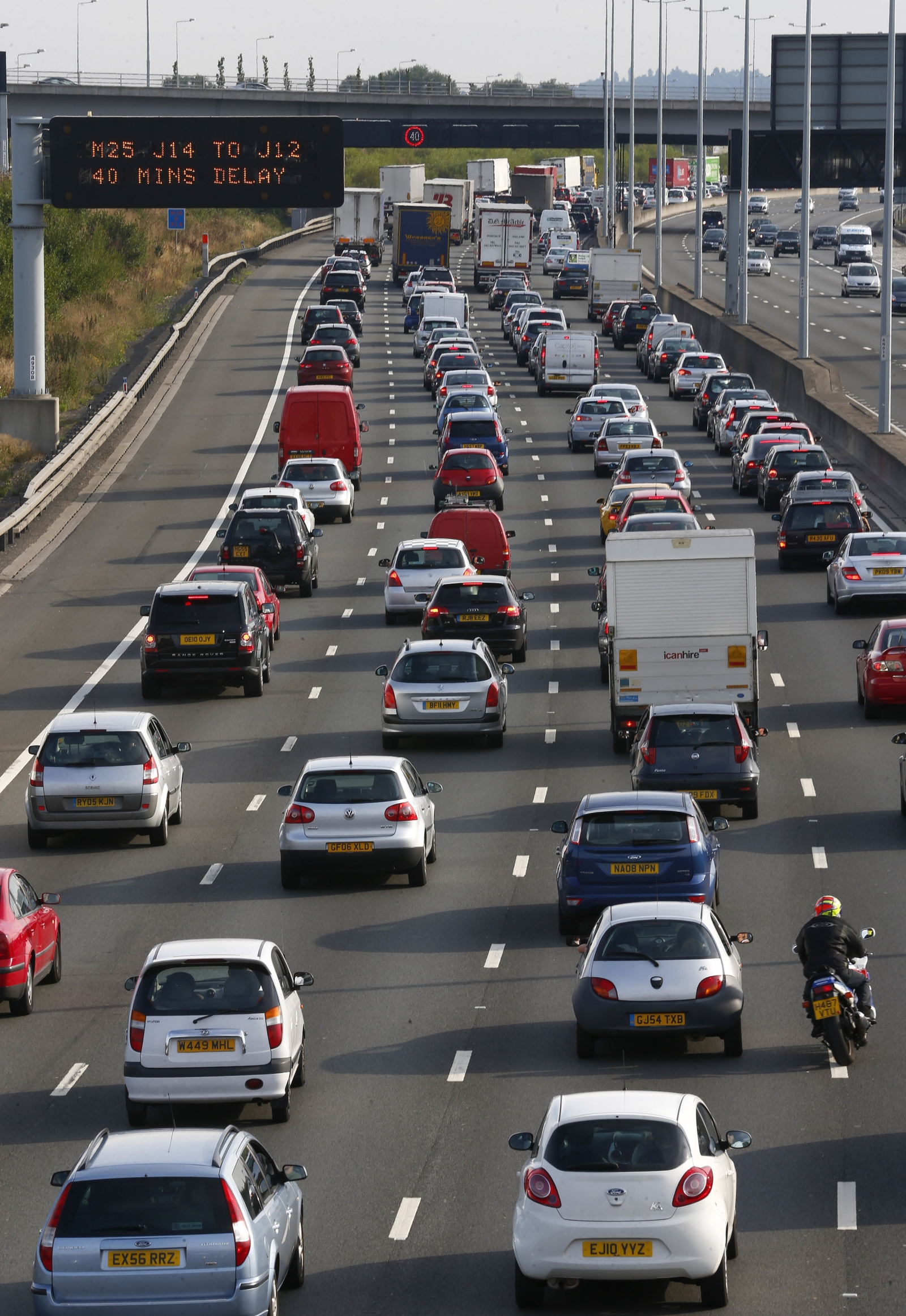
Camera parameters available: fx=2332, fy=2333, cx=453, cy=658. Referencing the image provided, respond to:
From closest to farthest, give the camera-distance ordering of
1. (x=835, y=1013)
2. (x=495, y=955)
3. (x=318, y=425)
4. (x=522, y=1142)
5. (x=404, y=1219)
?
(x=522, y=1142)
(x=404, y=1219)
(x=835, y=1013)
(x=495, y=955)
(x=318, y=425)

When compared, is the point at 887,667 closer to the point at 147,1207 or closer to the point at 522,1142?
the point at 522,1142

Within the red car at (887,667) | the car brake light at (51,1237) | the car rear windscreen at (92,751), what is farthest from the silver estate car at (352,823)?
the car brake light at (51,1237)

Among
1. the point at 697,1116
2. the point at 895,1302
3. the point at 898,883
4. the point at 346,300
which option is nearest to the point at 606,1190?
the point at 697,1116

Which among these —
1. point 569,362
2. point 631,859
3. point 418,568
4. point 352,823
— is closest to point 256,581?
point 418,568

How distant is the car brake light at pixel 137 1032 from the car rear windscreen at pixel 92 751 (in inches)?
381

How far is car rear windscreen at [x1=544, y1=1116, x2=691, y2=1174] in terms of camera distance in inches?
494

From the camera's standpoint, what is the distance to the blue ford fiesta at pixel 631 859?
2119cm

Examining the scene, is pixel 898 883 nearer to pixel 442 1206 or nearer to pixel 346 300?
pixel 442 1206

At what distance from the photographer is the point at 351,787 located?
23906mm

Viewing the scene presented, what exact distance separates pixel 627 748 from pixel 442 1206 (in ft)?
52.8

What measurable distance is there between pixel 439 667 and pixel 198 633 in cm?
478

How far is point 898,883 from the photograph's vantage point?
76.7ft

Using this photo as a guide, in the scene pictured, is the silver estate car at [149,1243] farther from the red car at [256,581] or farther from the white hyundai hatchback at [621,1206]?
the red car at [256,581]

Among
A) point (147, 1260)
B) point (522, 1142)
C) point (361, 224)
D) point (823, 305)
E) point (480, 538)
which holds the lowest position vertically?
point (147, 1260)
